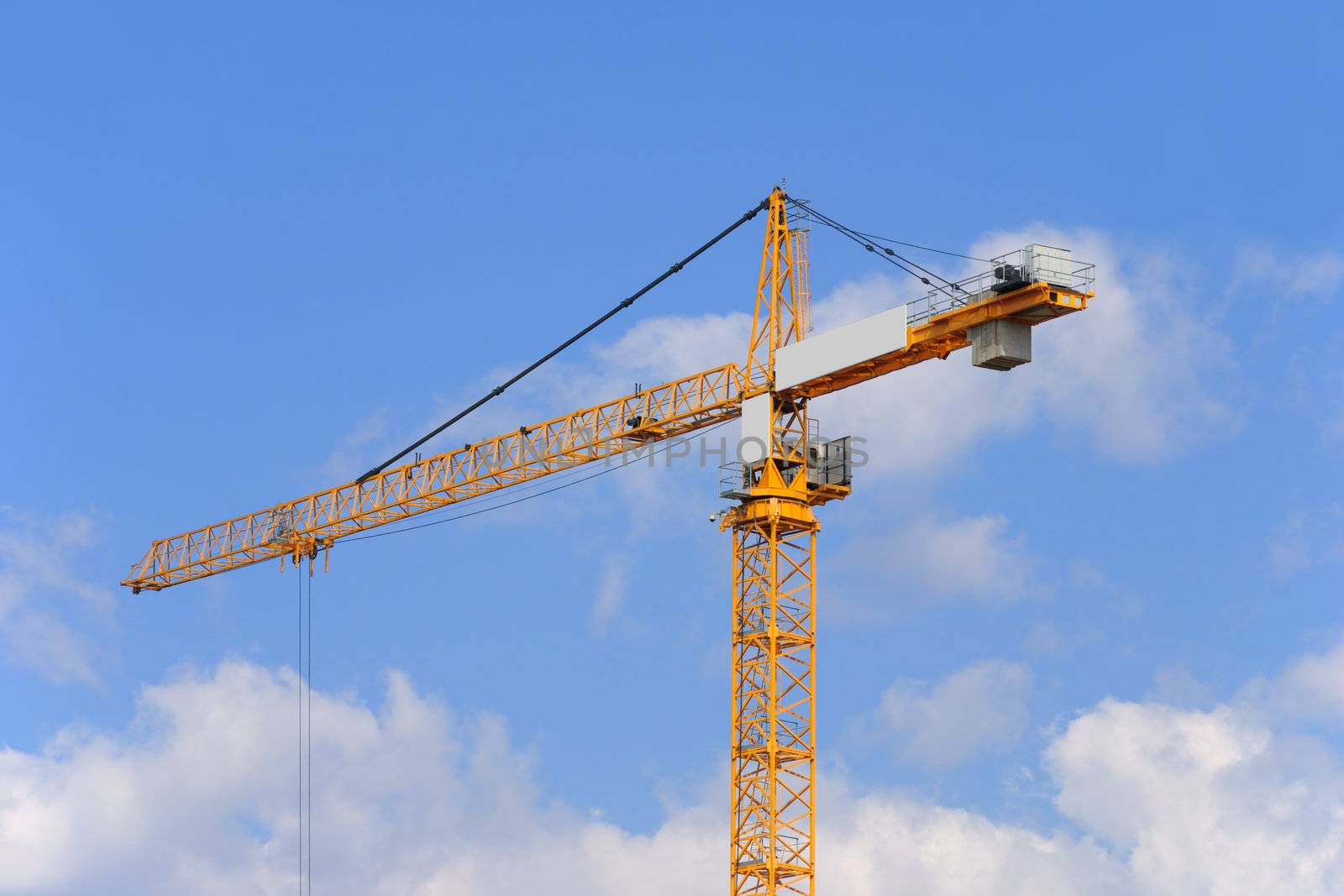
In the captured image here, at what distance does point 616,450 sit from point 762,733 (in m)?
15.7

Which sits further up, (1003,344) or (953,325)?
(953,325)

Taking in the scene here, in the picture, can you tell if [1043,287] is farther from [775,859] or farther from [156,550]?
[156,550]

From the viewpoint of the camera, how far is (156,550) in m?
134

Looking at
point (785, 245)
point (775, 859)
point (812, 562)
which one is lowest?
point (775, 859)

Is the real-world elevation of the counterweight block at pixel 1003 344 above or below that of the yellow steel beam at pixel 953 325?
below

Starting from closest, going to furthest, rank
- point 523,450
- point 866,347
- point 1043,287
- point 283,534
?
point 1043,287 < point 866,347 < point 523,450 < point 283,534

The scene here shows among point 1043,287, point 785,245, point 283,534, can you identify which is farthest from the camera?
point 283,534

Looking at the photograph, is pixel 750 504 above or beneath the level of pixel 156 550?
beneath

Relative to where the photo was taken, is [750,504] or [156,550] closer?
[750,504]

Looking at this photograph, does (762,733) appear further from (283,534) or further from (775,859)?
(283,534)

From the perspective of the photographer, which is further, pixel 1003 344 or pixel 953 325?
pixel 953 325

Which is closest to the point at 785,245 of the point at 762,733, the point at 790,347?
the point at 790,347

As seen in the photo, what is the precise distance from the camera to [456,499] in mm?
116812

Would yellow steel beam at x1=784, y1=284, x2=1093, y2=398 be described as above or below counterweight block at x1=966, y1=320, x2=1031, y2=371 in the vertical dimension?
above
